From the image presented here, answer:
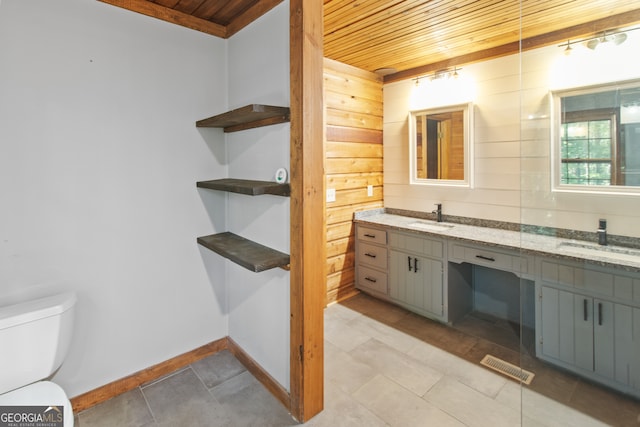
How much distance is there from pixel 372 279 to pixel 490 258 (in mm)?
1238

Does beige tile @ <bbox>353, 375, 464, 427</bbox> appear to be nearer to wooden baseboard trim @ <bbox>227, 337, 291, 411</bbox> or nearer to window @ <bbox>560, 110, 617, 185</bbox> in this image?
wooden baseboard trim @ <bbox>227, 337, 291, 411</bbox>

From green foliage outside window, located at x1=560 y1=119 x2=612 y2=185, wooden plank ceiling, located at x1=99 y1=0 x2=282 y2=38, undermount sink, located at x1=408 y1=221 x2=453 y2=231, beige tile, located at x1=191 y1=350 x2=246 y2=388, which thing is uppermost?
wooden plank ceiling, located at x1=99 y1=0 x2=282 y2=38

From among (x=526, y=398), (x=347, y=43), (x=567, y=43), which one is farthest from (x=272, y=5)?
(x=526, y=398)

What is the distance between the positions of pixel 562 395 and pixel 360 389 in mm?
1238

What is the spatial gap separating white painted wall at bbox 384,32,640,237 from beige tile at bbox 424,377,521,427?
1216 mm

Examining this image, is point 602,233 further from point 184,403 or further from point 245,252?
point 184,403

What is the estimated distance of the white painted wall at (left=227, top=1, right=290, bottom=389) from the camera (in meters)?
1.89

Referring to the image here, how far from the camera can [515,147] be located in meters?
2.83

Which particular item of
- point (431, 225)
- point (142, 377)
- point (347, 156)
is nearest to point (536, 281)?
point (431, 225)

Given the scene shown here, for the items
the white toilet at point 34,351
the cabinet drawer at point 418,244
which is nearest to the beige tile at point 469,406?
the cabinet drawer at point 418,244

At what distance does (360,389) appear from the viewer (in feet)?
6.96

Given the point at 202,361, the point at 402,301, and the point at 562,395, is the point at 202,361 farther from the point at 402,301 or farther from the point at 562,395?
the point at 562,395

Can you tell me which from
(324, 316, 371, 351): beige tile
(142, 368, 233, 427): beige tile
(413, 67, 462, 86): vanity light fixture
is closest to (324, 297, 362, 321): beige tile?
(324, 316, 371, 351): beige tile

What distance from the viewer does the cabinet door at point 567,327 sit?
209 centimetres
